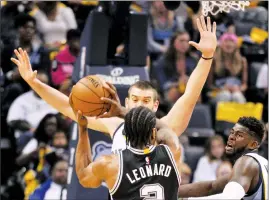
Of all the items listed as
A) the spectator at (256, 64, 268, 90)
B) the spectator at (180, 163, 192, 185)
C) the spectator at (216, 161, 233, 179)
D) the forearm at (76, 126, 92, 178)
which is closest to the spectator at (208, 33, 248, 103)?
the spectator at (256, 64, 268, 90)

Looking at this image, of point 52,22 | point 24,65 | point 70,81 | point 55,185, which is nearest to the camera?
point 24,65

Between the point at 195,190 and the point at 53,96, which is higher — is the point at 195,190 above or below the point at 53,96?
below

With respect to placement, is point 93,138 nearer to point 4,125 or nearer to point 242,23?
point 4,125

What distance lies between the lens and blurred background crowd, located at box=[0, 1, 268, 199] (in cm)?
964

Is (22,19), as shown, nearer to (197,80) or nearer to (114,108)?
(197,80)

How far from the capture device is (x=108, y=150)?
25.2 feet

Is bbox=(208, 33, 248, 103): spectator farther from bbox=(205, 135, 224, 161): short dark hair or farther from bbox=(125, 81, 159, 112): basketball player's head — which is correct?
bbox=(125, 81, 159, 112): basketball player's head

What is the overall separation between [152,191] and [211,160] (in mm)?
4984

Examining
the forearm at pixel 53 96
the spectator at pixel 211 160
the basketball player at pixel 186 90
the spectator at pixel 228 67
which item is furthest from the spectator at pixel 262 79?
the forearm at pixel 53 96

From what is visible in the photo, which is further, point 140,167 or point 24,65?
point 24,65

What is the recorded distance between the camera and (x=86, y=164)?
16.9ft

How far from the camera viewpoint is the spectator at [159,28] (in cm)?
1148

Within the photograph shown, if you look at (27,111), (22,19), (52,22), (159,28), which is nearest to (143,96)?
(27,111)

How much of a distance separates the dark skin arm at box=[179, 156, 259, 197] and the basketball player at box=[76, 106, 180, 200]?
79 cm
